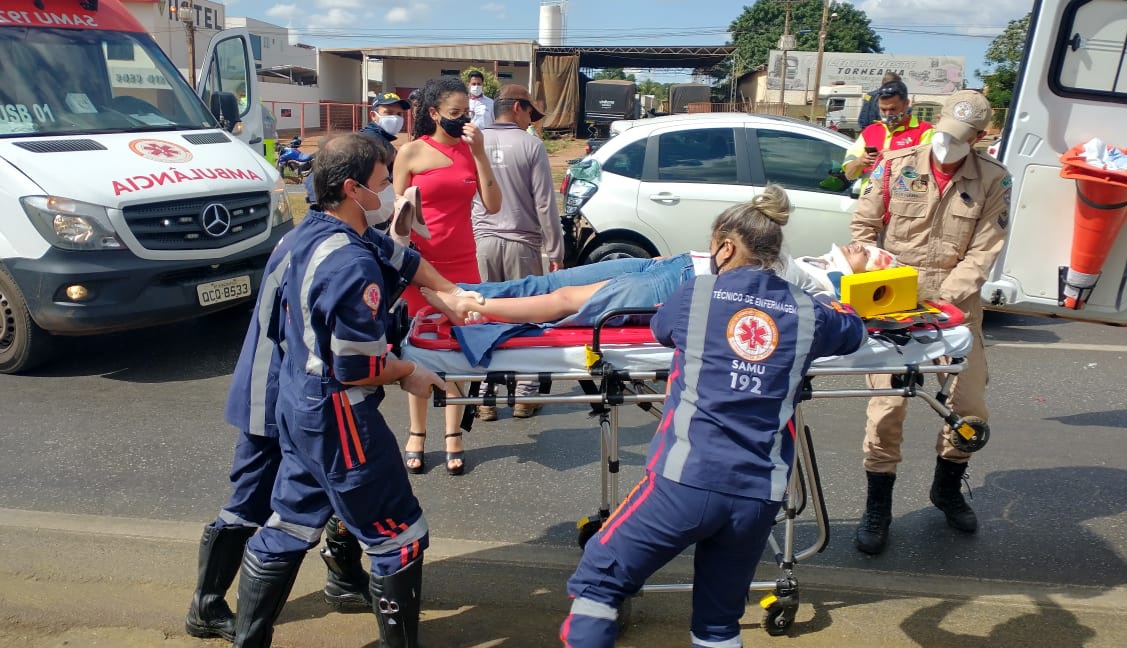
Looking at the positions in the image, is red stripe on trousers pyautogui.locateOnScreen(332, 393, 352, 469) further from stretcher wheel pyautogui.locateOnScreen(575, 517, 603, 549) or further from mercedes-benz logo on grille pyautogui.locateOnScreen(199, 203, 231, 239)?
mercedes-benz logo on grille pyautogui.locateOnScreen(199, 203, 231, 239)

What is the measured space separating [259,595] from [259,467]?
0.46m

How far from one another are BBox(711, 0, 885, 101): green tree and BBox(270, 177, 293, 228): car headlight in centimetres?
6393

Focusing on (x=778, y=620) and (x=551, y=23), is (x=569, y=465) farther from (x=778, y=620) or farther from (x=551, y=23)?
(x=551, y=23)

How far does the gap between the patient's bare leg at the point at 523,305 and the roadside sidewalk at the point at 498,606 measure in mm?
1103

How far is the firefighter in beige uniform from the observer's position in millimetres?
3861

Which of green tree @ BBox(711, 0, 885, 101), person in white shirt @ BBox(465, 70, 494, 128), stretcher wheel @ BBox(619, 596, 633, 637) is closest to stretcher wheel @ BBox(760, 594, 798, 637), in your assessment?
stretcher wheel @ BBox(619, 596, 633, 637)

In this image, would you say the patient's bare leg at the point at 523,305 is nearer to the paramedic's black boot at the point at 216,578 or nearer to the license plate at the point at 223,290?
the paramedic's black boot at the point at 216,578

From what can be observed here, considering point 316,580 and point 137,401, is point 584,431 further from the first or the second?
point 137,401

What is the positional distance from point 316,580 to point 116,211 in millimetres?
3449

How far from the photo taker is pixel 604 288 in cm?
378

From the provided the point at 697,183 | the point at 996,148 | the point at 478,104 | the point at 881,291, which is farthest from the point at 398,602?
the point at 478,104

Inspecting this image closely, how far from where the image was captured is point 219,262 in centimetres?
Result: 641

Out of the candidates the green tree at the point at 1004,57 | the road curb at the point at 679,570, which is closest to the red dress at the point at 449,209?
the road curb at the point at 679,570

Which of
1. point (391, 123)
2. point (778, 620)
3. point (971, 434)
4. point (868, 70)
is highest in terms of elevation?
point (868, 70)
